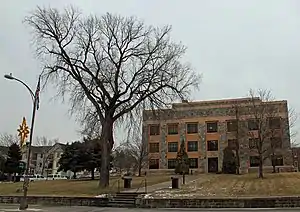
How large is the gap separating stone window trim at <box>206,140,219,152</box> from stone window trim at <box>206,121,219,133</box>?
5.96 ft

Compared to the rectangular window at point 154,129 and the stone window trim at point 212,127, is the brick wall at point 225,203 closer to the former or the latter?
the stone window trim at point 212,127

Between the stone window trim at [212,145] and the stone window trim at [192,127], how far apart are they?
312 cm

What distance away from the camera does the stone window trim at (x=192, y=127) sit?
223 feet

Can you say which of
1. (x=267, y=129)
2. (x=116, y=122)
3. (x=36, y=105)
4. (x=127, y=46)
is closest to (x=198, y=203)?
(x=36, y=105)

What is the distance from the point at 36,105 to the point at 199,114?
45.3m

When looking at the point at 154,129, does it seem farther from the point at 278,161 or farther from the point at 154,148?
the point at 278,161

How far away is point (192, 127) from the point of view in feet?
224

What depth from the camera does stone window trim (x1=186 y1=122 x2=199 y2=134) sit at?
6799 centimetres

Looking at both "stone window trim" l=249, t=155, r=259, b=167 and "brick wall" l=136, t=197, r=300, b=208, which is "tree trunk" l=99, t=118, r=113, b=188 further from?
"stone window trim" l=249, t=155, r=259, b=167

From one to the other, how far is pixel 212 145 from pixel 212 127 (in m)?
3.12

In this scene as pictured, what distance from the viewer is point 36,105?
25.8 meters

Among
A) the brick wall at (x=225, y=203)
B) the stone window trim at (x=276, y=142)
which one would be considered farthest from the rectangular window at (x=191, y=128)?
the brick wall at (x=225, y=203)

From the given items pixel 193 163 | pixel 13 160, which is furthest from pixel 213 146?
pixel 13 160

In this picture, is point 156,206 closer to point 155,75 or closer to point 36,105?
point 36,105
